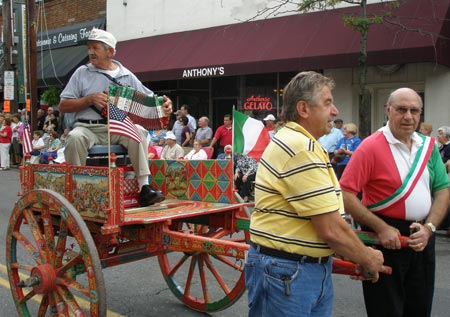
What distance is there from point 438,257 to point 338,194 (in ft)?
17.2

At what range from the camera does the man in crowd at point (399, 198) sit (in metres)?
3.08

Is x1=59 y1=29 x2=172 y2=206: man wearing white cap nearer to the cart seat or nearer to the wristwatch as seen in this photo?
the cart seat

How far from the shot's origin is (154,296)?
531cm

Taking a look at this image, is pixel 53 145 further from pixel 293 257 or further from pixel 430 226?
pixel 293 257

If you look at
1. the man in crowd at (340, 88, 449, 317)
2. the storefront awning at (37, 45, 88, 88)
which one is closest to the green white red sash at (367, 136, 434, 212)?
the man in crowd at (340, 88, 449, 317)

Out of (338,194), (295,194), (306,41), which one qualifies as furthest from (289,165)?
(306,41)

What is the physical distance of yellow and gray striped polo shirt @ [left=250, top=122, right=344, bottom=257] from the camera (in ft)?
7.61

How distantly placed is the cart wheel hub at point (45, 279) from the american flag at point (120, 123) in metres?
1.09

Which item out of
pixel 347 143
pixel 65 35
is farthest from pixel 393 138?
pixel 65 35

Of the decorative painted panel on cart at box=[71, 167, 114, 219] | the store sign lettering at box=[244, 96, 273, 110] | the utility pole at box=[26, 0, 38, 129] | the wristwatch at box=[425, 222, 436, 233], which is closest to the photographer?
the wristwatch at box=[425, 222, 436, 233]

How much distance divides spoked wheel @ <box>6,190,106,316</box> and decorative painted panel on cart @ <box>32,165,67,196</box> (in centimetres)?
23

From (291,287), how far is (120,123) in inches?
81.6

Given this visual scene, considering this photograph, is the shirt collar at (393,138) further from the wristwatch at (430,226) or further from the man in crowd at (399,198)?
the wristwatch at (430,226)

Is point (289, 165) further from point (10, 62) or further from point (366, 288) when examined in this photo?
point (10, 62)
